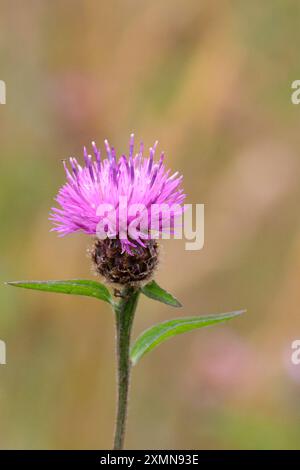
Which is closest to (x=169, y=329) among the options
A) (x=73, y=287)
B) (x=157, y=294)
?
(x=157, y=294)

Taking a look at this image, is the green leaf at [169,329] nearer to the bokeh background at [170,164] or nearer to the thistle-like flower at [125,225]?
the thistle-like flower at [125,225]

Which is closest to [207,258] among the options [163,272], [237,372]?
[163,272]

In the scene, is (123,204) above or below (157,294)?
above

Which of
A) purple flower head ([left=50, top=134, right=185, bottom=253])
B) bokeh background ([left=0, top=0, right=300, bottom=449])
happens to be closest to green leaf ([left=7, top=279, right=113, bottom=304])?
purple flower head ([left=50, top=134, right=185, bottom=253])

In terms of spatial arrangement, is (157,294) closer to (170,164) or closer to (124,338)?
(124,338)

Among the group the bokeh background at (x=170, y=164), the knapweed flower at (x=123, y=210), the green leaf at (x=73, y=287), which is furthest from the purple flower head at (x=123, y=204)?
the bokeh background at (x=170, y=164)

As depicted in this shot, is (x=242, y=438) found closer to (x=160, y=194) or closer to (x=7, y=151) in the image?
(x=160, y=194)

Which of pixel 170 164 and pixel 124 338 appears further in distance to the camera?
pixel 170 164
